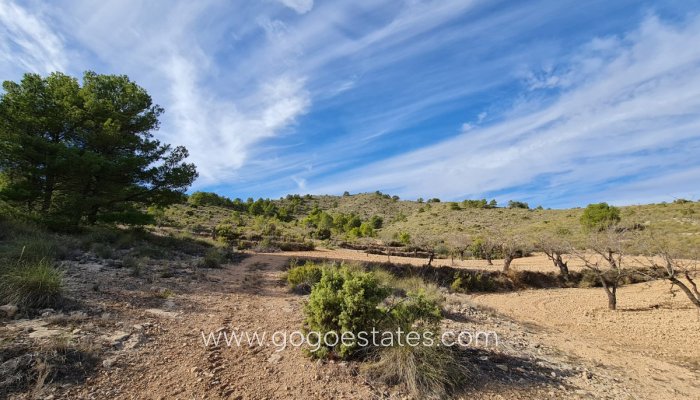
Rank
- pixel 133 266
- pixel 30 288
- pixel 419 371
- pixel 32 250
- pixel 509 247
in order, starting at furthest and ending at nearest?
pixel 509 247 < pixel 133 266 < pixel 32 250 < pixel 30 288 < pixel 419 371

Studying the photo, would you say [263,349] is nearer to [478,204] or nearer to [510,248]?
[510,248]

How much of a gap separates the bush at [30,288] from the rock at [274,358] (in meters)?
3.77

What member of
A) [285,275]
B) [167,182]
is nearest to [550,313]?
[285,275]

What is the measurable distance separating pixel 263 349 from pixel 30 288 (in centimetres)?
392

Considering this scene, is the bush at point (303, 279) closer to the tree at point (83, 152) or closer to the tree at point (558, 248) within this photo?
the tree at point (83, 152)

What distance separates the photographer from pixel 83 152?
48.1 feet

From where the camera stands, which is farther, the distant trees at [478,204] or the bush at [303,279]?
the distant trees at [478,204]

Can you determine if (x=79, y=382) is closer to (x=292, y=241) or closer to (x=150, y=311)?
(x=150, y=311)

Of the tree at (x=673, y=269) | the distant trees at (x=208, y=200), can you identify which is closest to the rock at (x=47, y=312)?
the tree at (x=673, y=269)

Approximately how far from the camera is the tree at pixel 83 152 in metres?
13.8

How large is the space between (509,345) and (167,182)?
15780 mm

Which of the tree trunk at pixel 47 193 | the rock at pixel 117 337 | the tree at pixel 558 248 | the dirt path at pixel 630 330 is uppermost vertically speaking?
the tree trunk at pixel 47 193

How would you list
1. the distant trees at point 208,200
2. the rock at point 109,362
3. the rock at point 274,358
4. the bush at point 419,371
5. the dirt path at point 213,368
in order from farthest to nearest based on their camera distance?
1. the distant trees at point 208,200
2. the rock at point 274,358
3. the bush at point 419,371
4. the rock at point 109,362
5. the dirt path at point 213,368

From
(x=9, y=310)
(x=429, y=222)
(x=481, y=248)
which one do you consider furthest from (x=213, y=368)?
(x=429, y=222)
